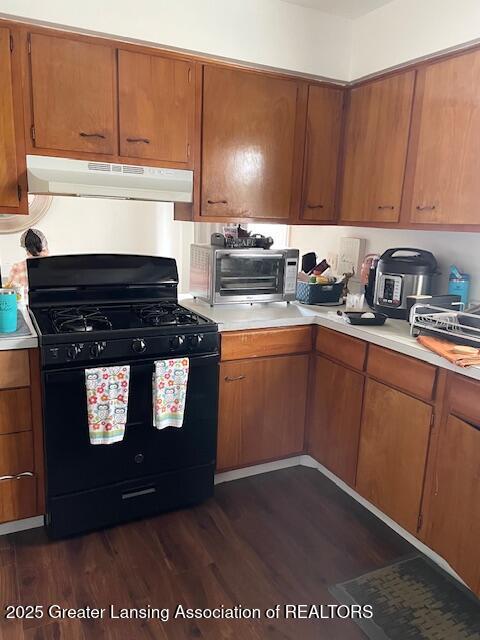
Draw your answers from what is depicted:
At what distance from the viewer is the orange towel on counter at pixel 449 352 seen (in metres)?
1.75

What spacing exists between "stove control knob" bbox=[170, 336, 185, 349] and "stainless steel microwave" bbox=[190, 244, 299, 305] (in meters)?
0.51

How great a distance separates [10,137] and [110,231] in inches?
79.2

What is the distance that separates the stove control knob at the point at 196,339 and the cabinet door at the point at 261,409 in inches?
9.2

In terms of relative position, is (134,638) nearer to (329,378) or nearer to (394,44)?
(329,378)

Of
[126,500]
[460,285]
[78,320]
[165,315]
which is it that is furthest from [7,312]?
[460,285]

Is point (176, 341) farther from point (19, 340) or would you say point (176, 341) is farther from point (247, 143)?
point (247, 143)

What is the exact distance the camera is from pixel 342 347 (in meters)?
2.40

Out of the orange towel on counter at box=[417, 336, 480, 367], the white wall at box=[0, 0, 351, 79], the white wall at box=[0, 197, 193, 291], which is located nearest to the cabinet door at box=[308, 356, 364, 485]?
the orange towel on counter at box=[417, 336, 480, 367]

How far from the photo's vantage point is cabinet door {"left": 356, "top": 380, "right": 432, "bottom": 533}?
2.02m

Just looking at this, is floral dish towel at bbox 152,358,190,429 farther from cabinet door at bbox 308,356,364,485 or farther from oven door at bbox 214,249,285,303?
cabinet door at bbox 308,356,364,485

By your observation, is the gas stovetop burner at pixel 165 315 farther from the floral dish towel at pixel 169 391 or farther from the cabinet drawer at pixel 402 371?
the cabinet drawer at pixel 402 371

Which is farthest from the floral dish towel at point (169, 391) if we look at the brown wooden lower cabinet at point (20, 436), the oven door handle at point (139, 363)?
the brown wooden lower cabinet at point (20, 436)

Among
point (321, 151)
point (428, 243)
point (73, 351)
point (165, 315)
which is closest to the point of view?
point (73, 351)

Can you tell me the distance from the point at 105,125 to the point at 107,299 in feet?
2.70
